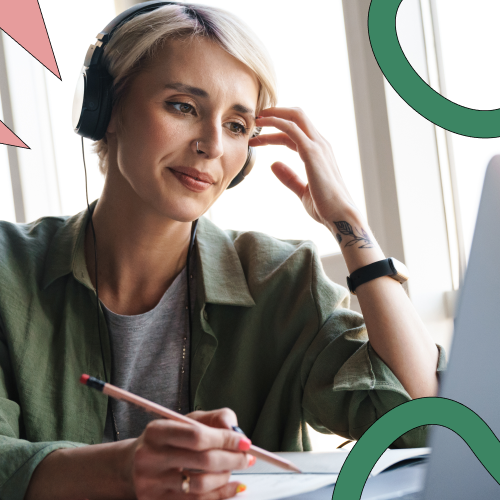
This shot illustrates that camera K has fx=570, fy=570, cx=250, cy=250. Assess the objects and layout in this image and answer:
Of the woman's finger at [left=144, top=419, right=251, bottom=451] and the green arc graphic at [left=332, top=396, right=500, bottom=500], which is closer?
the green arc graphic at [left=332, top=396, right=500, bottom=500]

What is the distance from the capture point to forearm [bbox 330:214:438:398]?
999mm

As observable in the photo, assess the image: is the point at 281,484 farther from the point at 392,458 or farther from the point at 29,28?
the point at 29,28

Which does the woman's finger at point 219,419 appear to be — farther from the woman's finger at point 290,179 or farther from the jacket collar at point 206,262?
the woman's finger at point 290,179

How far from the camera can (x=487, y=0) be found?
1.32 meters

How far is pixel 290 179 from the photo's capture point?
4.43 feet

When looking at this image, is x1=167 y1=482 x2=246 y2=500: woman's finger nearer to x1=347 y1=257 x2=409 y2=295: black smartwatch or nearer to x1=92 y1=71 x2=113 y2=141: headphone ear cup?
x1=347 y1=257 x2=409 y2=295: black smartwatch

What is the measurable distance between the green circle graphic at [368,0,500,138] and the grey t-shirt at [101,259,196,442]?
60 cm

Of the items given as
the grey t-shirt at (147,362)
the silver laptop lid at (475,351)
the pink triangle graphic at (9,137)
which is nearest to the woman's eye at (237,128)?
the grey t-shirt at (147,362)

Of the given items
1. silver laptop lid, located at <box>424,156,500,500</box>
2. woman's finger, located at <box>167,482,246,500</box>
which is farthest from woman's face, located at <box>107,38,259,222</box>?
silver laptop lid, located at <box>424,156,500,500</box>

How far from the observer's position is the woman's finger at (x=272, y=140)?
1.25 m

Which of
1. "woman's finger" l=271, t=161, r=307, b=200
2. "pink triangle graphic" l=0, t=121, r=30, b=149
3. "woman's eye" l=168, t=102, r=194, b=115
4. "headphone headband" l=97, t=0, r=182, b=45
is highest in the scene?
"headphone headband" l=97, t=0, r=182, b=45

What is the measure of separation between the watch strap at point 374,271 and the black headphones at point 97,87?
1.89 ft

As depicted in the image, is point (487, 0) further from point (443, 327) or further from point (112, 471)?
point (112, 471)

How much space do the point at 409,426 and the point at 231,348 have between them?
520 mm
